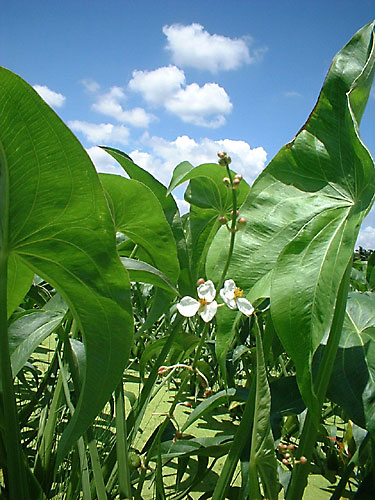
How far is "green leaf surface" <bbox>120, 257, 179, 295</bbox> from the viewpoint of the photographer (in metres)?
0.45

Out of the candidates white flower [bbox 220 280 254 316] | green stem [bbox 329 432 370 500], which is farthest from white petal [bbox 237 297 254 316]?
green stem [bbox 329 432 370 500]

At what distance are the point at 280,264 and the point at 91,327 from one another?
0.63ft

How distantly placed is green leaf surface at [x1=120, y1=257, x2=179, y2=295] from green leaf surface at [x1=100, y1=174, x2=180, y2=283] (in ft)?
0.25

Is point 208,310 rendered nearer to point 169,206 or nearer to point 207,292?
point 207,292

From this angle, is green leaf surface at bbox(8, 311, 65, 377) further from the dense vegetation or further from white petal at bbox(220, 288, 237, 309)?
white petal at bbox(220, 288, 237, 309)

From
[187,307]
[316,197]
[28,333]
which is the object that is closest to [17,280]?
[28,333]

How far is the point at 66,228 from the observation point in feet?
1.32

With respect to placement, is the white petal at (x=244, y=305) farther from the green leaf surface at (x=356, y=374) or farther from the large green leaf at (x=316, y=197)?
the green leaf surface at (x=356, y=374)

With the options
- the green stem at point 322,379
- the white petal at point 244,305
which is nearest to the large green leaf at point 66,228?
the white petal at point 244,305

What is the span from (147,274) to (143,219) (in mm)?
119

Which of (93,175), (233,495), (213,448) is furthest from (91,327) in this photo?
(233,495)

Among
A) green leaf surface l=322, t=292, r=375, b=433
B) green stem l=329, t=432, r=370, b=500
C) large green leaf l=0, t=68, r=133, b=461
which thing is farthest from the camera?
green stem l=329, t=432, r=370, b=500

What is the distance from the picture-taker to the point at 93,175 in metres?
0.38

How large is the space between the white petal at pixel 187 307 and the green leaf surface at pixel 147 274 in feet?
0.04
